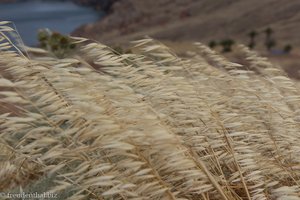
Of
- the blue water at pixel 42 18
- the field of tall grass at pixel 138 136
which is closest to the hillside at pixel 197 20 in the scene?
the blue water at pixel 42 18

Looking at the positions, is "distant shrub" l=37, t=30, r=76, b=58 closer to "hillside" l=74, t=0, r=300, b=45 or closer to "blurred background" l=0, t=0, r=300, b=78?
"blurred background" l=0, t=0, r=300, b=78

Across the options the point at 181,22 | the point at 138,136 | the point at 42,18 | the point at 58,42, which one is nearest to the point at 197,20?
the point at 181,22

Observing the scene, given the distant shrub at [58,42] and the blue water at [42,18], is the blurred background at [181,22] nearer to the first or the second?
the blue water at [42,18]

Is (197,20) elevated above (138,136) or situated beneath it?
situated beneath

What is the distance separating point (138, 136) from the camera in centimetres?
289

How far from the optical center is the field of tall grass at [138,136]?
2887 mm

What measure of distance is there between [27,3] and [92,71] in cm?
14571

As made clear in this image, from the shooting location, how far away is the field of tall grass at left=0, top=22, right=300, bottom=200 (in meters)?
2.89

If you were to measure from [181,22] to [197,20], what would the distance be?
14.4 feet

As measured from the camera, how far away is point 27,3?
143m

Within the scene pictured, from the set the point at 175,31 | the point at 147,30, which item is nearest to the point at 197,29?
the point at 175,31

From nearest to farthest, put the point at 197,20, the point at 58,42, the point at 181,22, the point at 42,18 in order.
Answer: the point at 58,42 → the point at 42,18 → the point at 197,20 → the point at 181,22

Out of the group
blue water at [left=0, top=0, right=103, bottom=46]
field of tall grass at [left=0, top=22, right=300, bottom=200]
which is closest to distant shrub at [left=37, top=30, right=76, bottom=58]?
field of tall grass at [left=0, top=22, right=300, bottom=200]

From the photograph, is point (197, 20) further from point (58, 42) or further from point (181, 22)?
point (58, 42)
